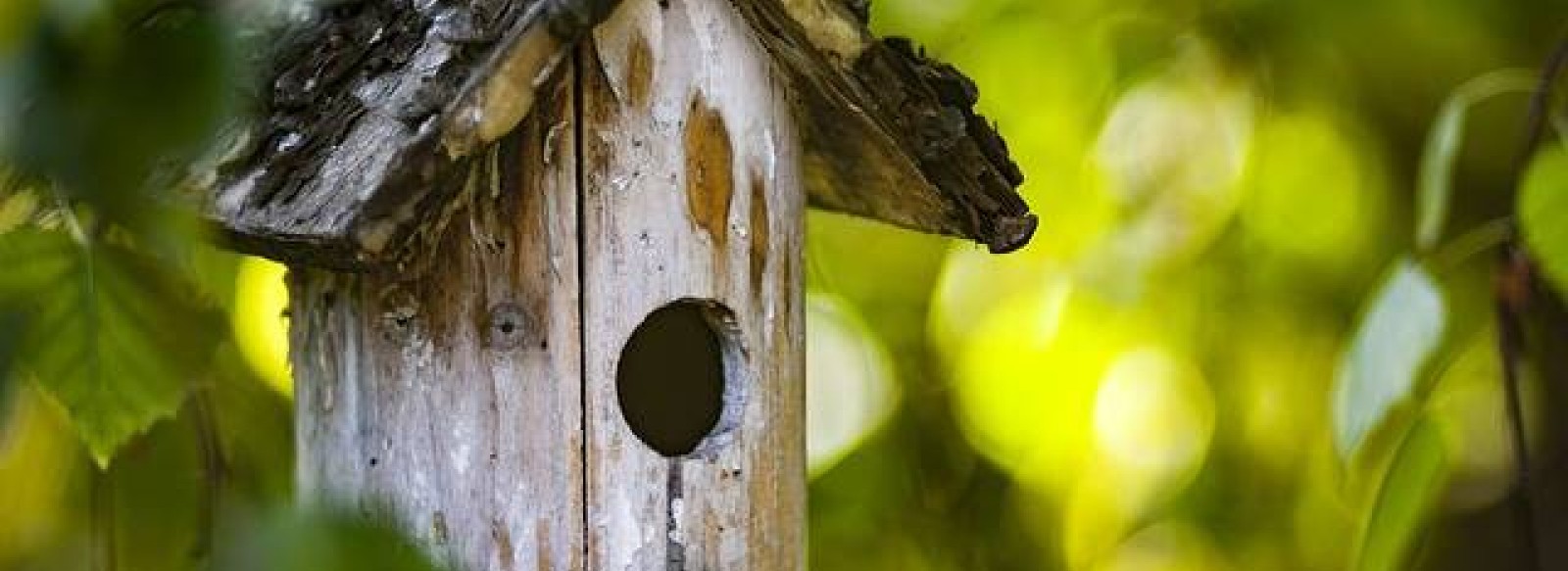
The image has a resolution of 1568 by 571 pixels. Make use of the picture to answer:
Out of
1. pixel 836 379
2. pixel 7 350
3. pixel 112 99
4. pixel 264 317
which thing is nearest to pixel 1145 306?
pixel 836 379

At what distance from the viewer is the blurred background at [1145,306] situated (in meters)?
1.73

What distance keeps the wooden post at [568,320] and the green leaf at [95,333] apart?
0.08 m

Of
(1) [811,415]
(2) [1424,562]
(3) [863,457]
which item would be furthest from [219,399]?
(2) [1424,562]

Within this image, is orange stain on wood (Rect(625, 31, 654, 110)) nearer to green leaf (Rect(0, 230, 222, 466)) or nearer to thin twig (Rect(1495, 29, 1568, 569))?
green leaf (Rect(0, 230, 222, 466))

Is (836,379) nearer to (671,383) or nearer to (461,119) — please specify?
(671,383)

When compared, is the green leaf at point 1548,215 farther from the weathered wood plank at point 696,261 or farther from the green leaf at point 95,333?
the green leaf at point 95,333

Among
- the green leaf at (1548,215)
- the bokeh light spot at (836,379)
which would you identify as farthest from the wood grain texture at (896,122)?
the bokeh light spot at (836,379)

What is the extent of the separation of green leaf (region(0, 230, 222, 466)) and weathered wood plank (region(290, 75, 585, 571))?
0.34 feet

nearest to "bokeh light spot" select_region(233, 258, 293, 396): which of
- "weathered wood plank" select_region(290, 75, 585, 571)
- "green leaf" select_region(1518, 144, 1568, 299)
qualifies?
"weathered wood plank" select_region(290, 75, 585, 571)

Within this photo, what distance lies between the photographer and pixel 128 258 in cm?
112

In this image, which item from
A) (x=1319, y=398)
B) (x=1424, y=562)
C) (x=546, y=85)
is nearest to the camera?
(x=546, y=85)

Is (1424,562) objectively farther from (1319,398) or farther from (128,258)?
(128,258)

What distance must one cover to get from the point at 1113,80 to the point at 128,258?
0.86 meters

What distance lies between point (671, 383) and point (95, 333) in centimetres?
35
